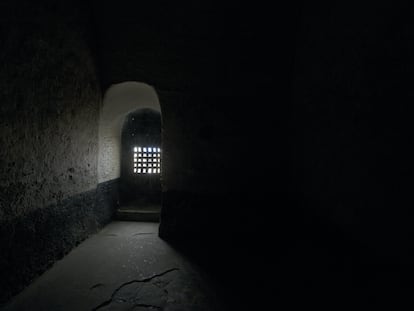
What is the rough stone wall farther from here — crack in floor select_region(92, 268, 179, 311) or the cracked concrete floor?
crack in floor select_region(92, 268, 179, 311)

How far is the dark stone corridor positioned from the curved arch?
4cm

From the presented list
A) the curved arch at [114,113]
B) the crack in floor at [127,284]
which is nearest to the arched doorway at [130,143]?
the curved arch at [114,113]

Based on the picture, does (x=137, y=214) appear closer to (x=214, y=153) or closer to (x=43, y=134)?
(x=214, y=153)

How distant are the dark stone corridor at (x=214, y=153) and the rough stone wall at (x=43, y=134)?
20mm

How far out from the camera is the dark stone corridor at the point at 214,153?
1.95 meters

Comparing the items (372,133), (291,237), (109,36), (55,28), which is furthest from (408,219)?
(109,36)

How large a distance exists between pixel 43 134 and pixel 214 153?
237 cm

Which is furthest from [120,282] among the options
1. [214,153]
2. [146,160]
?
[146,160]

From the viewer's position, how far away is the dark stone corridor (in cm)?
195

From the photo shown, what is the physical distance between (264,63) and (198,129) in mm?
1513

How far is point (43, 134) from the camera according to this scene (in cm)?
273

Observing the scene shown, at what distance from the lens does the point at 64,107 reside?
3.09 meters

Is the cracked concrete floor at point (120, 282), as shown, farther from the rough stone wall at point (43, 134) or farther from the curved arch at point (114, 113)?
the curved arch at point (114, 113)

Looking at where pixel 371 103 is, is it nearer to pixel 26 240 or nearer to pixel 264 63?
pixel 264 63
